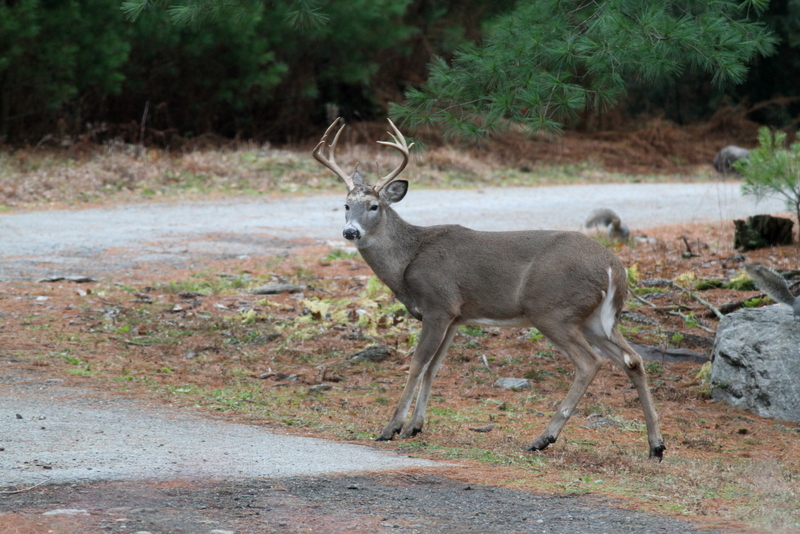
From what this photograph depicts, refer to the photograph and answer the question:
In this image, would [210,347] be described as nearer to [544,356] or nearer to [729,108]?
[544,356]

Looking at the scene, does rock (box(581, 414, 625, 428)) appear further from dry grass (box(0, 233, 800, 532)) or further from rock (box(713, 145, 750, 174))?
rock (box(713, 145, 750, 174))

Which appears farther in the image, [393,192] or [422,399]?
[393,192]

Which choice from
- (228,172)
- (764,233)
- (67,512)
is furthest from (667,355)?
(228,172)

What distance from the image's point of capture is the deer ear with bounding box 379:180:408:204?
22.9ft

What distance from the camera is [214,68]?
21219 millimetres

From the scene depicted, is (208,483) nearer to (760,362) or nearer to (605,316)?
(605,316)

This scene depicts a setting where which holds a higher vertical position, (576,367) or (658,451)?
(576,367)

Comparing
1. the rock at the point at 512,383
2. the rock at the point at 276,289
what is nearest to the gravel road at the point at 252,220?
the rock at the point at 276,289

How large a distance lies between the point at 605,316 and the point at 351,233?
5.76 feet

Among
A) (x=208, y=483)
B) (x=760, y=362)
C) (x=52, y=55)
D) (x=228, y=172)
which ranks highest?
(x=52, y=55)

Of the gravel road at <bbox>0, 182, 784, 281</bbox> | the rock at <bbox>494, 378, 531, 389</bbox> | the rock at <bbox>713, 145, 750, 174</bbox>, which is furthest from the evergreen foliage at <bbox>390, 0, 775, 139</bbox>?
the rock at <bbox>713, 145, 750, 174</bbox>

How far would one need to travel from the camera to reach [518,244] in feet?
21.5

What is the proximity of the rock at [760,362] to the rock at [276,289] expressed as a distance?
437 cm

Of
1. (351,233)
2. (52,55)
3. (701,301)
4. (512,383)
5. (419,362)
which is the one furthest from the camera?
(52,55)
